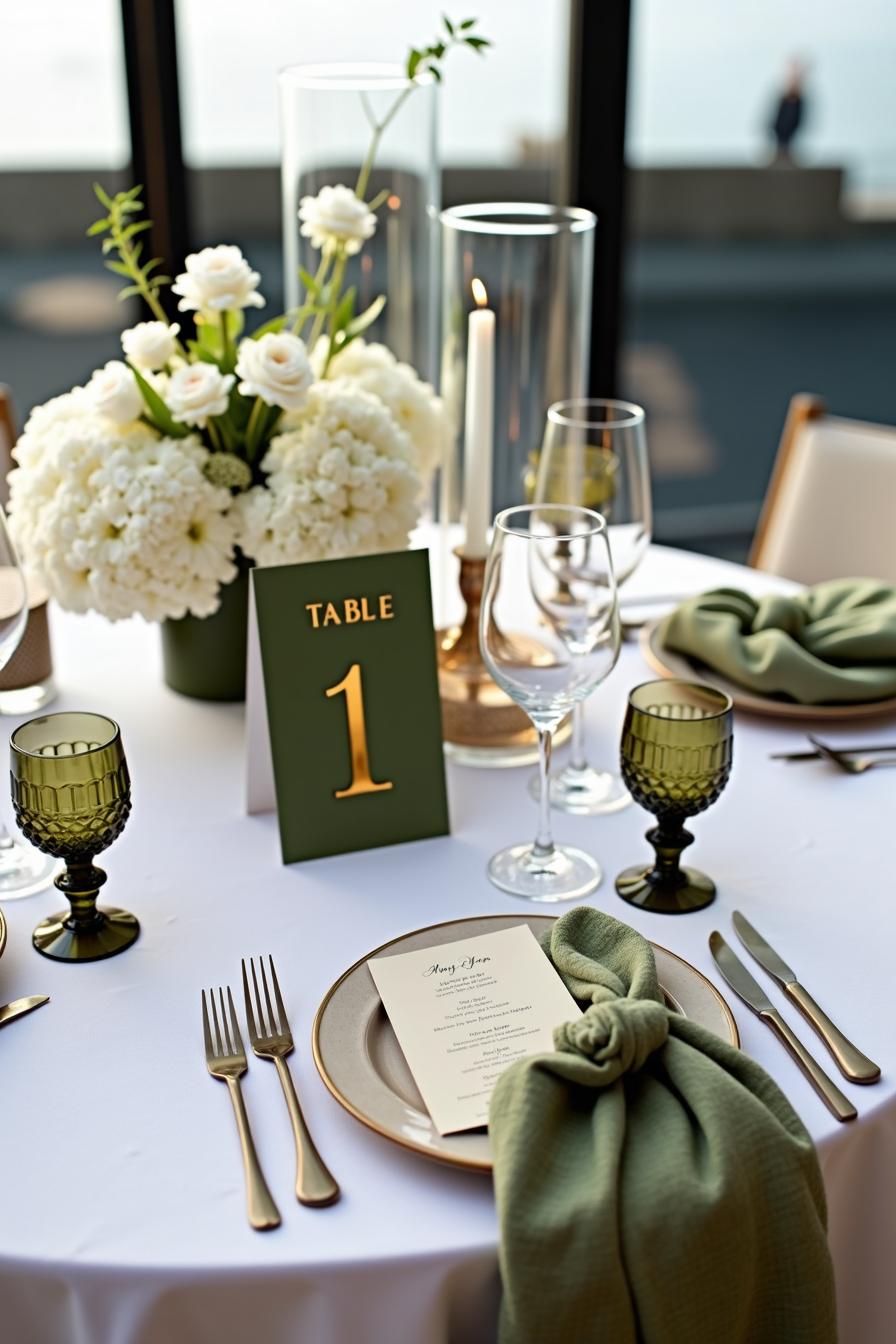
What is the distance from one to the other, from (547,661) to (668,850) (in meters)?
0.19

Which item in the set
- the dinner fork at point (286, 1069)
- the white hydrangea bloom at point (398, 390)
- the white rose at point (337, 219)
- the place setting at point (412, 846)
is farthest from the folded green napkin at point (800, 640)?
the dinner fork at point (286, 1069)

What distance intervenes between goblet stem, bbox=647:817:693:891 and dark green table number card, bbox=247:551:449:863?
0.21 m

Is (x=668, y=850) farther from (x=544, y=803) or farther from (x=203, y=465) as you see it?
(x=203, y=465)

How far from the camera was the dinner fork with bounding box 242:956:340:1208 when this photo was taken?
0.82m

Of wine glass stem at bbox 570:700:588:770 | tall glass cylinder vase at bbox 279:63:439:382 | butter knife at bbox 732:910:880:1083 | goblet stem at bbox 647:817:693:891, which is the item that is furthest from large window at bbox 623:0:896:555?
butter knife at bbox 732:910:880:1083

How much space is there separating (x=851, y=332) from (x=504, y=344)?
6.40 metres

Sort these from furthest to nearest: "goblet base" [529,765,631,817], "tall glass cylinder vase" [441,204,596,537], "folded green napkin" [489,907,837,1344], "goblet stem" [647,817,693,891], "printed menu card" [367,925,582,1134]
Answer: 1. "tall glass cylinder vase" [441,204,596,537]
2. "goblet base" [529,765,631,817]
3. "goblet stem" [647,817,693,891]
4. "printed menu card" [367,925,582,1134]
5. "folded green napkin" [489,907,837,1344]

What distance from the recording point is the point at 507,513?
1143 millimetres

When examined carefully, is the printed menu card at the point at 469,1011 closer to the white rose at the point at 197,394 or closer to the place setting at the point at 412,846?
the place setting at the point at 412,846

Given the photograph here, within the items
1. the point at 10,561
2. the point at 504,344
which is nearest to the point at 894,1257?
the point at 10,561

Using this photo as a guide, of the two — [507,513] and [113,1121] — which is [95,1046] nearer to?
[113,1121]

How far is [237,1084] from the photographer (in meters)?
Answer: 0.91

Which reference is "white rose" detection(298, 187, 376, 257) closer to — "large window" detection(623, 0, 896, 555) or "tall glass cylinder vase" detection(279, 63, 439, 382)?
"tall glass cylinder vase" detection(279, 63, 439, 382)

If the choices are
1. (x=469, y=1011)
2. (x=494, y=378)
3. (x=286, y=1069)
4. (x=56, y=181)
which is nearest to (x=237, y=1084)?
(x=286, y=1069)
